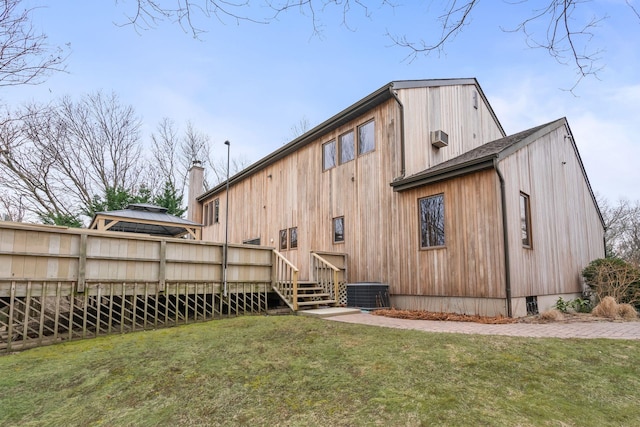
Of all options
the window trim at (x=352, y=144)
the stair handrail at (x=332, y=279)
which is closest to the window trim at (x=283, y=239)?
the window trim at (x=352, y=144)

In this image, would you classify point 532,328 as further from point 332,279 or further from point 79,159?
point 79,159

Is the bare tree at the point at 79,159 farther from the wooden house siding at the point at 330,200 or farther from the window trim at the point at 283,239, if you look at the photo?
the window trim at the point at 283,239

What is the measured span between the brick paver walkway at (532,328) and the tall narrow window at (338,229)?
4.08 m

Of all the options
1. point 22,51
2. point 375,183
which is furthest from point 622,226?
point 22,51

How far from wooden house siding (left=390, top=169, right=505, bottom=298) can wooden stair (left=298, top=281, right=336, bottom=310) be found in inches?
67.7

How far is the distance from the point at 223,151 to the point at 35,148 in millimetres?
13254

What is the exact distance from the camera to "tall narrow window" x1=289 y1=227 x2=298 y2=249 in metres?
13.3

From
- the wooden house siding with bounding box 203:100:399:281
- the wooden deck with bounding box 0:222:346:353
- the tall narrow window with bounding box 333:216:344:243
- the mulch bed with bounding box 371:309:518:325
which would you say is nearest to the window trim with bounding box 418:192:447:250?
the wooden house siding with bounding box 203:100:399:281

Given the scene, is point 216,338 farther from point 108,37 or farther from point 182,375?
point 108,37

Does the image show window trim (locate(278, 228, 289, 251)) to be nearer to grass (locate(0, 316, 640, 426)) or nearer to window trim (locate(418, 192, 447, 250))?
window trim (locate(418, 192, 447, 250))

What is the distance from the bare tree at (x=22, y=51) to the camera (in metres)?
3.83

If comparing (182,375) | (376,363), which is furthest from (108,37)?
(376,363)

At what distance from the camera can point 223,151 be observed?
28984 millimetres

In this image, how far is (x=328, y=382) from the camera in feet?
11.1
